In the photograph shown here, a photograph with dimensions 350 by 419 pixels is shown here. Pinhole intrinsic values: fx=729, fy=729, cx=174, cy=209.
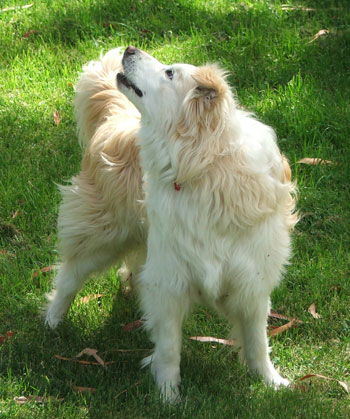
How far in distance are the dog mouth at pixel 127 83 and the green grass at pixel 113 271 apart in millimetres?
1472

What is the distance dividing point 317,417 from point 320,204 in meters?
1.95

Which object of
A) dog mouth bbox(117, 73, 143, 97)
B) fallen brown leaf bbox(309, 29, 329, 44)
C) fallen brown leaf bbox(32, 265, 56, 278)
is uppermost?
dog mouth bbox(117, 73, 143, 97)

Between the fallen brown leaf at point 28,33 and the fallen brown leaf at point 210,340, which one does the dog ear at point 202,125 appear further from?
the fallen brown leaf at point 28,33

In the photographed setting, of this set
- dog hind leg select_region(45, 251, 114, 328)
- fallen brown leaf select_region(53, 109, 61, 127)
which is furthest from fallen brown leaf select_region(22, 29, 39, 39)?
dog hind leg select_region(45, 251, 114, 328)

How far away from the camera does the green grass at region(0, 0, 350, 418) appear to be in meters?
3.71

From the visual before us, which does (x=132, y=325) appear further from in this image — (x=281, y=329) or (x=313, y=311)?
(x=313, y=311)

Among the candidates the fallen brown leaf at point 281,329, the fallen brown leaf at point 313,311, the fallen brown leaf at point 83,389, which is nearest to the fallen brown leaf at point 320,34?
the fallen brown leaf at point 313,311

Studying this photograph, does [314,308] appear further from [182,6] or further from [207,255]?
[182,6]

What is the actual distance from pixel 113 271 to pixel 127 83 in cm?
155

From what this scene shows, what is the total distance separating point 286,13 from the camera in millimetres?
6910

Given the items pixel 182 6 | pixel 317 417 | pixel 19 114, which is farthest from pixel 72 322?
pixel 182 6

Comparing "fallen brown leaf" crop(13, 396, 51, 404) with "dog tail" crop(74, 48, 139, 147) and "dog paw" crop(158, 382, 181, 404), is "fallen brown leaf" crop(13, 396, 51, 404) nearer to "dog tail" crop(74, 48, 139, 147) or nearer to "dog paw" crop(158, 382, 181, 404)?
"dog paw" crop(158, 382, 181, 404)

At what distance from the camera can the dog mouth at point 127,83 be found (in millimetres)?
3500

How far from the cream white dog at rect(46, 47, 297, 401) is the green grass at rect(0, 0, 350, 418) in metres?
0.28
